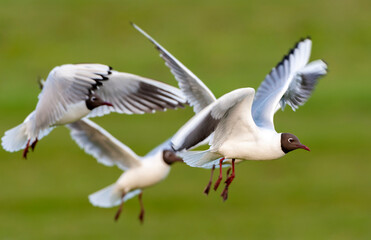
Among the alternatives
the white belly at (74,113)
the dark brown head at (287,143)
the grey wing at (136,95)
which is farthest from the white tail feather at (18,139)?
the dark brown head at (287,143)

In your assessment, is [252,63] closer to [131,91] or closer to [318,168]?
[318,168]

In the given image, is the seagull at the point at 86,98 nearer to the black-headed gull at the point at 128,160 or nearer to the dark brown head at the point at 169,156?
the black-headed gull at the point at 128,160

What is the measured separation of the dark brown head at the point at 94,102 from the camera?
738cm

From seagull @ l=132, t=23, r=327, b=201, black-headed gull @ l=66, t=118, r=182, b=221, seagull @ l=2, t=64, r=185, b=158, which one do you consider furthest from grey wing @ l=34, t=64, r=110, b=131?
black-headed gull @ l=66, t=118, r=182, b=221

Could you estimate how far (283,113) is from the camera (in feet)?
52.7

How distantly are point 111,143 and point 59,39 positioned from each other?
11307mm

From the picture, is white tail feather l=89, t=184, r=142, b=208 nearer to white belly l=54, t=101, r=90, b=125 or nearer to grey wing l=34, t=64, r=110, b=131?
white belly l=54, t=101, r=90, b=125

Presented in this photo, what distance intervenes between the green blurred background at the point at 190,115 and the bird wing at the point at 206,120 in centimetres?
653

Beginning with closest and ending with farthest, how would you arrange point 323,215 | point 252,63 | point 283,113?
point 323,215 → point 283,113 → point 252,63

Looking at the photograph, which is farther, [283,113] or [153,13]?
[153,13]

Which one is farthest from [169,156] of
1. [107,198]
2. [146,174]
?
[107,198]

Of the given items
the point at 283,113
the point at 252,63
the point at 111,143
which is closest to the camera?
the point at 111,143

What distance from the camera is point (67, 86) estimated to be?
22.8ft

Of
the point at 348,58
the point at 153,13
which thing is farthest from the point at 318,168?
the point at 153,13
